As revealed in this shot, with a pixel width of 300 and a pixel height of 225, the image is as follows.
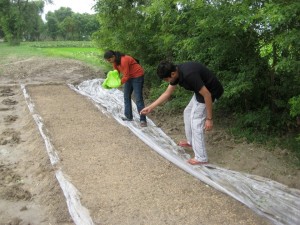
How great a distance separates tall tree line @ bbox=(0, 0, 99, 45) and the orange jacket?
18.4 feet

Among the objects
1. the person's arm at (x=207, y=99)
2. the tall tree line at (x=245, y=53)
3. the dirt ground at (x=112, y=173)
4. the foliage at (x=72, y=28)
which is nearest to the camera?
the dirt ground at (x=112, y=173)

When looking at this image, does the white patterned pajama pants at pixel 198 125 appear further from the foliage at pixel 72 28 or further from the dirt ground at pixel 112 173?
the foliage at pixel 72 28

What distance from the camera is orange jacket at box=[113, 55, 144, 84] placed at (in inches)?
235

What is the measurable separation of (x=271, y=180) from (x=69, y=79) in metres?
9.06

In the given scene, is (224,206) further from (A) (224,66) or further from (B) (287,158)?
(A) (224,66)

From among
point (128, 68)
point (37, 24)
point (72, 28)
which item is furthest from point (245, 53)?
point (37, 24)

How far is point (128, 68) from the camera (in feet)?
19.7

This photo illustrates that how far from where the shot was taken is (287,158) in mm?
4777

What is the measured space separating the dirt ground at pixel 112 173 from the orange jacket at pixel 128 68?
921 mm

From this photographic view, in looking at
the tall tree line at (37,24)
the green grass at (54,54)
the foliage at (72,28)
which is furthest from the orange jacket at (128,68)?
the foliage at (72,28)

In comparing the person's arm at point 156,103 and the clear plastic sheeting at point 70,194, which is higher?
the person's arm at point 156,103

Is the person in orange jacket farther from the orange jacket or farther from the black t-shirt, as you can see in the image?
the black t-shirt

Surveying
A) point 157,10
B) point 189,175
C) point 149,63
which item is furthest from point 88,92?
point 189,175

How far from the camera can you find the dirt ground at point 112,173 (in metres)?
3.47
